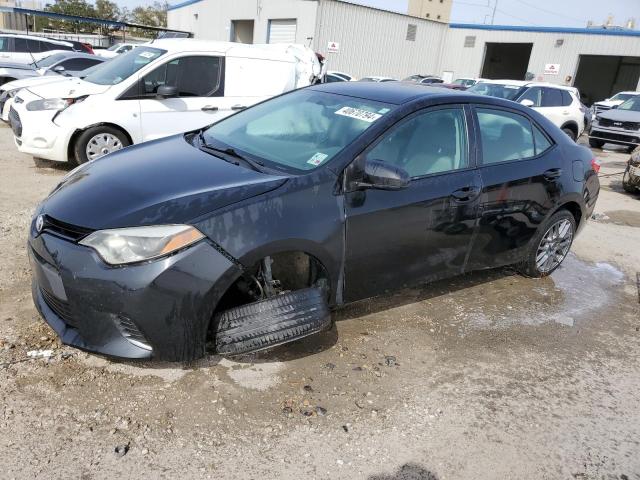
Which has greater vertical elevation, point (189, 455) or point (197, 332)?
point (197, 332)

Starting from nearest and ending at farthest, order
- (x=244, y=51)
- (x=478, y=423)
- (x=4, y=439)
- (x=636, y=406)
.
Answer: (x=4, y=439) → (x=478, y=423) → (x=636, y=406) → (x=244, y=51)

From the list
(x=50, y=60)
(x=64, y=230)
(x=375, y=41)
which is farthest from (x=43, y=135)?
(x=375, y=41)

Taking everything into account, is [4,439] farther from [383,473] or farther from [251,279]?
[383,473]

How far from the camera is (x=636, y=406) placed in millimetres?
3180

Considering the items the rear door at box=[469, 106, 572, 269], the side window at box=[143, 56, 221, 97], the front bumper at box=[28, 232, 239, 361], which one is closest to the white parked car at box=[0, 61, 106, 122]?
the side window at box=[143, 56, 221, 97]

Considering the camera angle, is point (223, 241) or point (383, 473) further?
point (223, 241)

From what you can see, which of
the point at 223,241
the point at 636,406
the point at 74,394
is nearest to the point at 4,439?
the point at 74,394

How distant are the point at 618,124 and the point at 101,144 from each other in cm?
1433

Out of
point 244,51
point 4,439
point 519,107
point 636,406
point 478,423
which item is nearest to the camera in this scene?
point 4,439

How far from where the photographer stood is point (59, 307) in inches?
110

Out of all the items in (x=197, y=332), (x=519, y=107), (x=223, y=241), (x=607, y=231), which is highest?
(x=519, y=107)

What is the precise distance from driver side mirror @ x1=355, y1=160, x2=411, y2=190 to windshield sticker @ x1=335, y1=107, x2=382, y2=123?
40cm

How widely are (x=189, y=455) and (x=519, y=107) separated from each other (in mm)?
3576

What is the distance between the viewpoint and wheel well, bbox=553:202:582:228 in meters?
4.65
